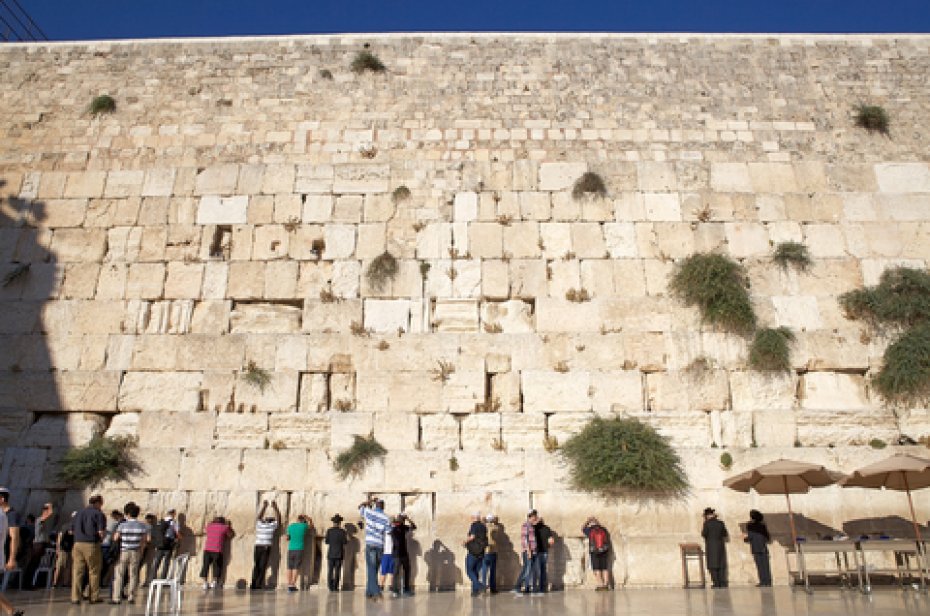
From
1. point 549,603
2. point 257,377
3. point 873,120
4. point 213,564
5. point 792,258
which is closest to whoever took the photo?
point 549,603

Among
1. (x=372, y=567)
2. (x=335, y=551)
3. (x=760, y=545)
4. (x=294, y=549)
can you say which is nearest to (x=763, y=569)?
(x=760, y=545)

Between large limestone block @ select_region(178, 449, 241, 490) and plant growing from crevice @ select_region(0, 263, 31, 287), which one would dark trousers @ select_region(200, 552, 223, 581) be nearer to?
large limestone block @ select_region(178, 449, 241, 490)

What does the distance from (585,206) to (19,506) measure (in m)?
8.94

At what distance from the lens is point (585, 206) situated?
10828 millimetres

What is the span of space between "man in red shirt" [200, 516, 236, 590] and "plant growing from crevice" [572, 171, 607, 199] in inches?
268

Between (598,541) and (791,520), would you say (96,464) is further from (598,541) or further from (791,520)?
(791,520)

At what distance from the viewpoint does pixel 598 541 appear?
8516mm

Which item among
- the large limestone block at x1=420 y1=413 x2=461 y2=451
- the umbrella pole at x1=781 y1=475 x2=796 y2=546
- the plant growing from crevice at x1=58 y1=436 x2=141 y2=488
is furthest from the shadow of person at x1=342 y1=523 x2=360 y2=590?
the umbrella pole at x1=781 y1=475 x2=796 y2=546

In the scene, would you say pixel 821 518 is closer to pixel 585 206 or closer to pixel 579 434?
pixel 579 434

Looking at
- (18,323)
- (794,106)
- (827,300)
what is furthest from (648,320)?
(18,323)

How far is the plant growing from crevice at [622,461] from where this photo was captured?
29.7ft

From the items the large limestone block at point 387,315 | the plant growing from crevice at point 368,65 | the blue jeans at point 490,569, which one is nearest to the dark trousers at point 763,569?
the blue jeans at point 490,569

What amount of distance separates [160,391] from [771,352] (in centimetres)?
852

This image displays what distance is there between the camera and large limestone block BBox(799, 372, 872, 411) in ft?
31.9
